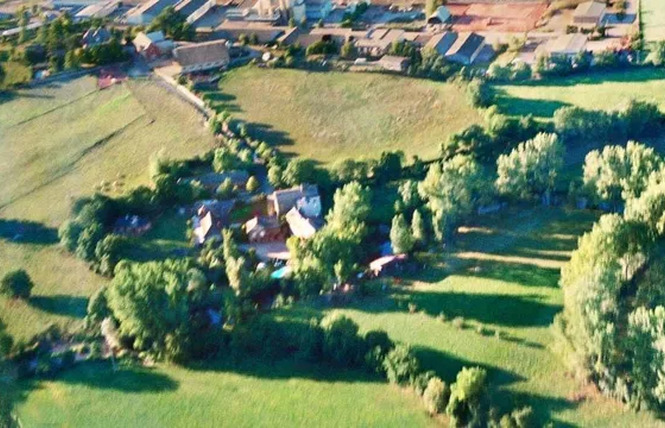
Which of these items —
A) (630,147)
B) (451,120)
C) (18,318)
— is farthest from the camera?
(451,120)

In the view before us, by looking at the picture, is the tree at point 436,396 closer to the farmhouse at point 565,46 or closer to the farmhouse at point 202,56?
the farmhouse at point 565,46

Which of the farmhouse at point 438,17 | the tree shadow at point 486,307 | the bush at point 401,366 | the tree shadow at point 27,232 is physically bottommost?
the bush at point 401,366

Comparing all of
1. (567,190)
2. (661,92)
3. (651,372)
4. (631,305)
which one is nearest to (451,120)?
(567,190)

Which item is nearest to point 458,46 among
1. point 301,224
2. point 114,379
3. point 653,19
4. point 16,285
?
point 653,19

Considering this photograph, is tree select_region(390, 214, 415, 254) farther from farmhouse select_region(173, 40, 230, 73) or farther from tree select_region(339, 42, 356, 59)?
farmhouse select_region(173, 40, 230, 73)

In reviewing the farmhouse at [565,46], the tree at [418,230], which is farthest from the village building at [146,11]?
the tree at [418,230]

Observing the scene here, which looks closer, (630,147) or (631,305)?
(631,305)

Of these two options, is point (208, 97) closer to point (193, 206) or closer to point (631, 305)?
point (193, 206)
